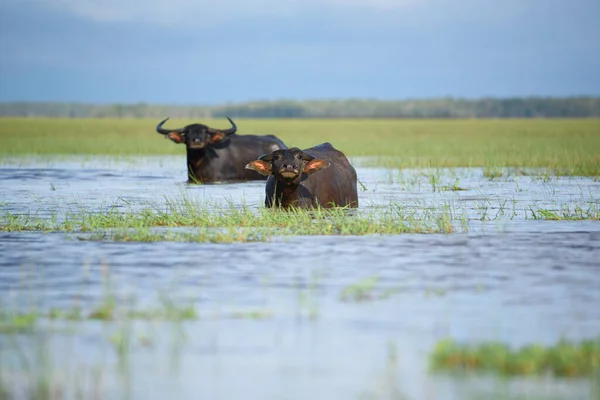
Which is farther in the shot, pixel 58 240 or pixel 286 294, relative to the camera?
pixel 58 240

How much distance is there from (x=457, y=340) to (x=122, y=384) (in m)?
1.90

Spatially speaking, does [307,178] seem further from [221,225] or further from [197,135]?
[197,135]

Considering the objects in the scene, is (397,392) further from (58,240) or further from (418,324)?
(58,240)

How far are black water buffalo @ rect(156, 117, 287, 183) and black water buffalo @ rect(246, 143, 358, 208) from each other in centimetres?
615

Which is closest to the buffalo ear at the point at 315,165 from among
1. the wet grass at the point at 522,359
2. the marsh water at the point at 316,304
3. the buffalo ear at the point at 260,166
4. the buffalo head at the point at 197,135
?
the buffalo ear at the point at 260,166

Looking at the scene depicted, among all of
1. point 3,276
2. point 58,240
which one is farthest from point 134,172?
point 3,276

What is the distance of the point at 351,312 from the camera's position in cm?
694

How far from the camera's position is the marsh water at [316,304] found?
5.31 m

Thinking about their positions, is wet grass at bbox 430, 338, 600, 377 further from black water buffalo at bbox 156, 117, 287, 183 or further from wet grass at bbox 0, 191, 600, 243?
black water buffalo at bbox 156, 117, 287, 183

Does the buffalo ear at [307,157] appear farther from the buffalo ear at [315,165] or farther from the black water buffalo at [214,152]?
the black water buffalo at [214,152]

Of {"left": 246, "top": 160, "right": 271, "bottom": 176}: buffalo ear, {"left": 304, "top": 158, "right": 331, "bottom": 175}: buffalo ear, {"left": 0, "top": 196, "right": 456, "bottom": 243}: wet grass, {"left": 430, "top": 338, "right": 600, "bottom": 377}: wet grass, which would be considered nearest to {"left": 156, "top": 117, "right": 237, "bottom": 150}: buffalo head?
{"left": 304, "top": 158, "right": 331, "bottom": 175}: buffalo ear

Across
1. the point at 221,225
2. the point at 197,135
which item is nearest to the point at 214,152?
the point at 197,135

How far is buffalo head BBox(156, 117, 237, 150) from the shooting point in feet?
64.2

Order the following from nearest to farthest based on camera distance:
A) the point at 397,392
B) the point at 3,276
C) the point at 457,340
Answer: the point at 397,392 → the point at 457,340 → the point at 3,276
